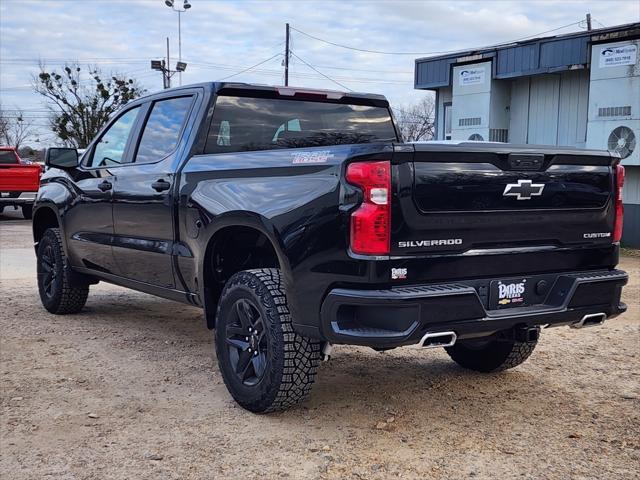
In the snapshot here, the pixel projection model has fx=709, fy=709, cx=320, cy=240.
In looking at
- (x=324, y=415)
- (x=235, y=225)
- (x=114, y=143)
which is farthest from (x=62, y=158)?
(x=324, y=415)

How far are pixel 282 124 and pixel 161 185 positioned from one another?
0.97 metres

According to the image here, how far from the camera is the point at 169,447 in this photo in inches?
143

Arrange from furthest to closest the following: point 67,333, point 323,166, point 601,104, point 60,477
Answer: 1. point 601,104
2. point 67,333
3. point 323,166
4. point 60,477

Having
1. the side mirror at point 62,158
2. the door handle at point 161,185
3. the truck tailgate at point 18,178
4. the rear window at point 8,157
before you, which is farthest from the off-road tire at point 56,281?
the rear window at point 8,157

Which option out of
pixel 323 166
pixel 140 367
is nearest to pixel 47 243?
pixel 140 367

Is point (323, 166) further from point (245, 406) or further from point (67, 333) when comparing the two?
point (67, 333)

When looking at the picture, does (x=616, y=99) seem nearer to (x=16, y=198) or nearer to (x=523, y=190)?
(x=523, y=190)

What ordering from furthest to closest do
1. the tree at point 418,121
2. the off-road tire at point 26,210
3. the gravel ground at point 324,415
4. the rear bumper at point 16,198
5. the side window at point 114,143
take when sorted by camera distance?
the tree at point 418,121 → the off-road tire at point 26,210 → the rear bumper at point 16,198 → the side window at point 114,143 → the gravel ground at point 324,415

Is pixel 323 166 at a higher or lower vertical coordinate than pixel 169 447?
higher

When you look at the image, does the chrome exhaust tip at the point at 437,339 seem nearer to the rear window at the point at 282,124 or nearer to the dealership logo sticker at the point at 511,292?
the dealership logo sticker at the point at 511,292

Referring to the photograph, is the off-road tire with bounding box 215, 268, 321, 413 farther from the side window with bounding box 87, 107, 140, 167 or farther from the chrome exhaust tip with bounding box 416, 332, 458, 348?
the side window with bounding box 87, 107, 140, 167

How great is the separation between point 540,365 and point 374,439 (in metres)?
2.01

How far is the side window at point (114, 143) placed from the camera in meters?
5.74

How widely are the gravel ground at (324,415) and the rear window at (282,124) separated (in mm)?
1634
